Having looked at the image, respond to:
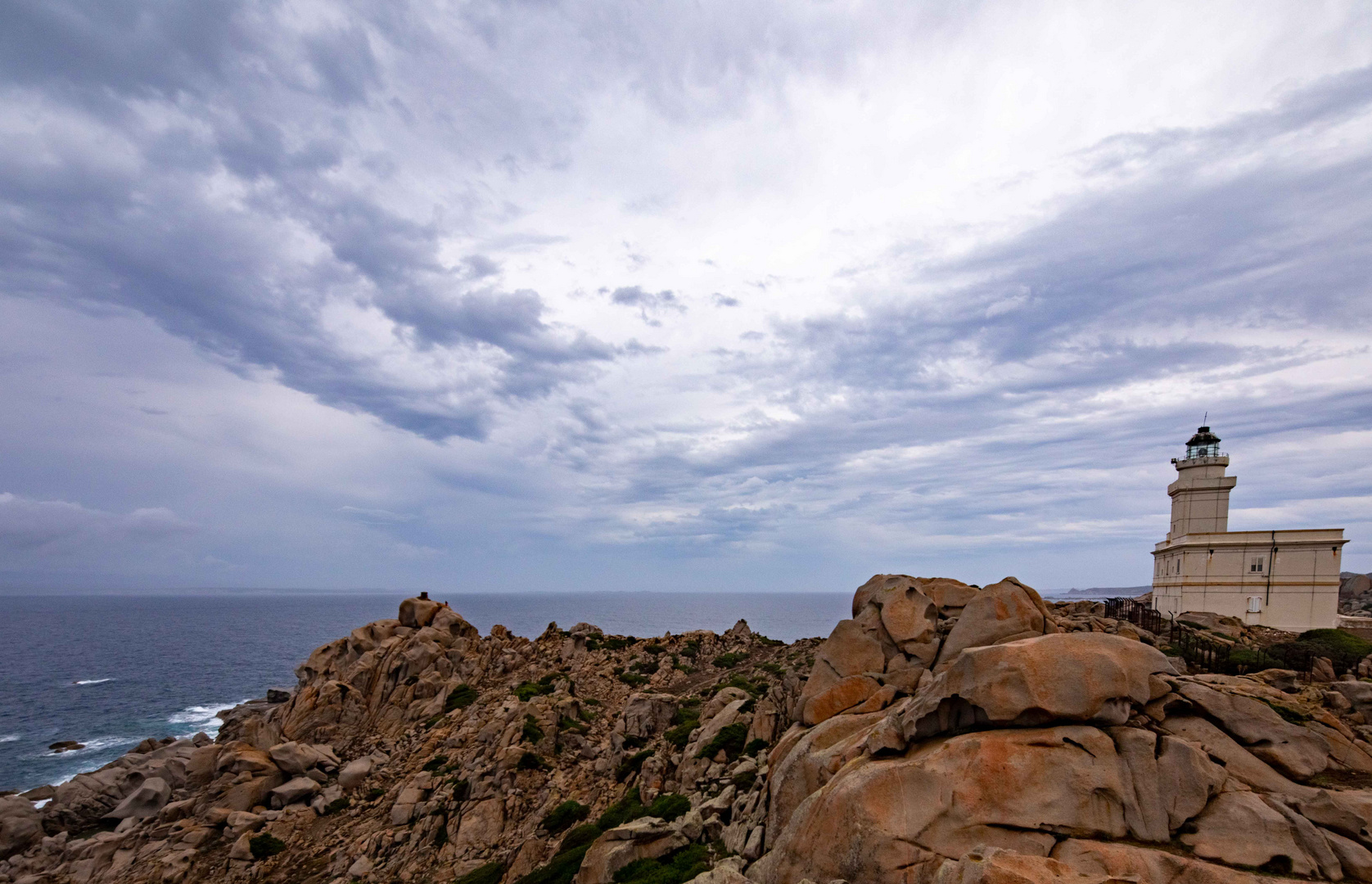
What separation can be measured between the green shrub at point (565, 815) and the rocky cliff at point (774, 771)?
97 mm

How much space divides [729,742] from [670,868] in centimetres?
752

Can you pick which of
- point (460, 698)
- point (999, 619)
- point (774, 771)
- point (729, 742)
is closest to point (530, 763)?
point (729, 742)

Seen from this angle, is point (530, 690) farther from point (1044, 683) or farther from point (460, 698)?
point (1044, 683)

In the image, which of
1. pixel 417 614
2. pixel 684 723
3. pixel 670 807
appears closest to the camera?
pixel 670 807

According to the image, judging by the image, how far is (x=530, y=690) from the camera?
136ft

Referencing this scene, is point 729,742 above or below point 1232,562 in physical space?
below

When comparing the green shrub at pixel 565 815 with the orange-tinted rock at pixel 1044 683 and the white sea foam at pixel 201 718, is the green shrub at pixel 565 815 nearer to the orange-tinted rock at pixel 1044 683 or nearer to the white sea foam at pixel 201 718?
the orange-tinted rock at pixel 1044 683

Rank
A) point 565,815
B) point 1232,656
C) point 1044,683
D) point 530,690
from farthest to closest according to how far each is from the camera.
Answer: point 530,690, point 565,815, point 1232,656, point 1044,683

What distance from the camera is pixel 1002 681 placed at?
14.5 metres

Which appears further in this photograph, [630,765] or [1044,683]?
[630,765]

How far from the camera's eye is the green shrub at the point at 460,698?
1649 inches

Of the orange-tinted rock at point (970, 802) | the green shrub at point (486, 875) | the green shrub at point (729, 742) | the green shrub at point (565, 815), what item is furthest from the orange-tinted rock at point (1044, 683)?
the green shrub at point (486, 875)

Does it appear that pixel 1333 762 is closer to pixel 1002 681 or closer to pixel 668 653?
pixel 1002 681

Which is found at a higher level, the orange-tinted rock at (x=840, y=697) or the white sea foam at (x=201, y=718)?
the orange-tinted rock at (x=840, y=697)
